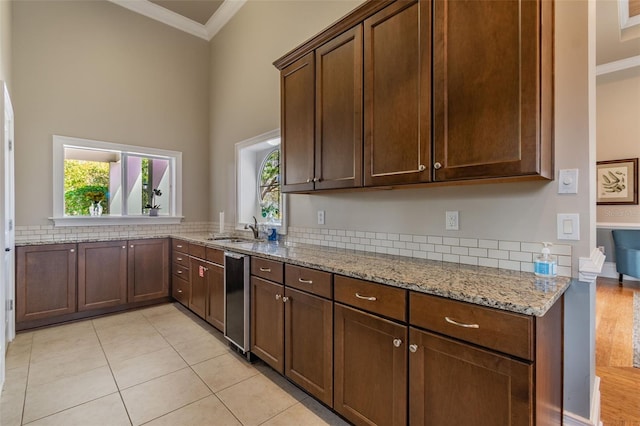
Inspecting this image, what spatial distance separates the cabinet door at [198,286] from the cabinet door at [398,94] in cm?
215

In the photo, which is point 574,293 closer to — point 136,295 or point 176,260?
point 176,260

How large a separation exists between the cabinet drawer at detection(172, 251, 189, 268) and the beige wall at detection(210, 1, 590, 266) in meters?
0.78

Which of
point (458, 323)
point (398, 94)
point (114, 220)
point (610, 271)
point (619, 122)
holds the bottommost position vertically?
point (610, 271)

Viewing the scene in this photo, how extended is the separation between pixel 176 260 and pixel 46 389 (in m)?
1.91

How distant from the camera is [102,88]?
383cm

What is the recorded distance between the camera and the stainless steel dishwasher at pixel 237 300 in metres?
2.46

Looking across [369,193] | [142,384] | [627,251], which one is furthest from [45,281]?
[627,251]

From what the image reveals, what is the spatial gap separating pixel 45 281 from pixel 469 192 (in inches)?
165

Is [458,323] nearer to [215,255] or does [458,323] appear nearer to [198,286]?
[215,255]

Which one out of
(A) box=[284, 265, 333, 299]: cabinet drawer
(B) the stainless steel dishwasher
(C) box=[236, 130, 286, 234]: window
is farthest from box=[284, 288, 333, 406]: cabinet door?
(C) box=[236, 130, 286, 234]: window

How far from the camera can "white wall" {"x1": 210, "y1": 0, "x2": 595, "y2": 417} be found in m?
1.46

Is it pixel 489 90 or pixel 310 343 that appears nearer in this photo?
pixel 489 90

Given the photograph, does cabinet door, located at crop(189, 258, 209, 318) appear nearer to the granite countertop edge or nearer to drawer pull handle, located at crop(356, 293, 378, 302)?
the granite countertop edge

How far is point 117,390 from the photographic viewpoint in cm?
211
